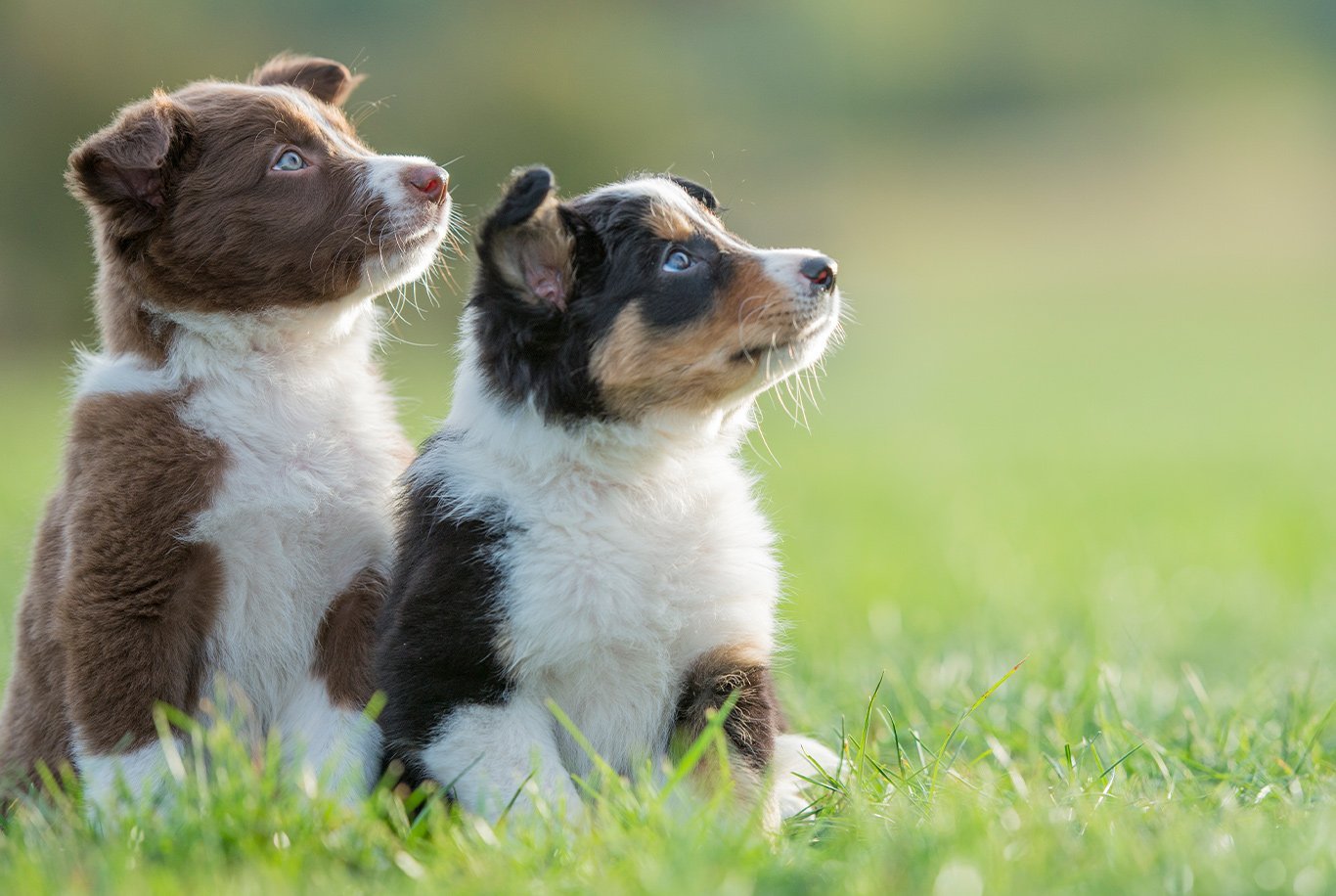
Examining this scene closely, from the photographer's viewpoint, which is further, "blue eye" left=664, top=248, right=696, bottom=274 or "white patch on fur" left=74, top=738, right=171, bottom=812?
"blue eye" left=664, top=248, right=696, bottom=274

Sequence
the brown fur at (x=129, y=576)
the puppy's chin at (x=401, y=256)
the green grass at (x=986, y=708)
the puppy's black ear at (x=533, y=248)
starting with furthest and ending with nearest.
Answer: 1. the puppy's chin at (x=401, y=256)
2. the puppy's black ear at (x=533, y=248)
3. the brown fur at (x=129, y=576)
4. the green grass at (x=986, y=708)

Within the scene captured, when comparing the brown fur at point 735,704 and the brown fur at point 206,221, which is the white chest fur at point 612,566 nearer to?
the brown fur at point 735,704

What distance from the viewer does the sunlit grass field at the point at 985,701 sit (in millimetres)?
2781

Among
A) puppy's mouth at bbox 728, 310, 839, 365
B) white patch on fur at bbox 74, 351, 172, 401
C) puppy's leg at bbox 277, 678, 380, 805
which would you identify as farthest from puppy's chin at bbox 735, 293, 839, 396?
white patch on fur at bbox 74, 351, 172, 401

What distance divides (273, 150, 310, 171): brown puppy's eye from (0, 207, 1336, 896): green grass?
2.78 ft

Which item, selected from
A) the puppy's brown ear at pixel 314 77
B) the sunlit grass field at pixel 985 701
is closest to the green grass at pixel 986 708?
the sunlit grass field at pixel 985 701

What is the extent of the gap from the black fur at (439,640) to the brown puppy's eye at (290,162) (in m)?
1.13

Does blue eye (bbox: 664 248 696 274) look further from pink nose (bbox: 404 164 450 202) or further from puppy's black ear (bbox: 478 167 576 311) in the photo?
pink nose (bbox: 404 164 450 202)

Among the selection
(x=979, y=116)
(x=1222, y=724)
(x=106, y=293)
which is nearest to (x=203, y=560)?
(x=106, y=293)

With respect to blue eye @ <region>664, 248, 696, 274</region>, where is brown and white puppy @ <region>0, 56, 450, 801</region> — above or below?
below

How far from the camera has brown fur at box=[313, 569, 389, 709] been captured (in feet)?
12.1

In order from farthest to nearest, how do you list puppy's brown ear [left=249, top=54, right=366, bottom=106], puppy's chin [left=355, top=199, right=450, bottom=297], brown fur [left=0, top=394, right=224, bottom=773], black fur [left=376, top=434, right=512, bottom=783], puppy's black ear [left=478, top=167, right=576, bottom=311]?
puppy's brown ear [left=249, top=54, right=366, bottom=106], puppy's chin [left=355, top=199, right=450, bottom=297], puppy's black ear [left=478, top=167, right=576, bottom=311], brown fur [left=0, top=394, right=224, bottom=773], black fur [left=376, top=434, right=512, bottom=783]

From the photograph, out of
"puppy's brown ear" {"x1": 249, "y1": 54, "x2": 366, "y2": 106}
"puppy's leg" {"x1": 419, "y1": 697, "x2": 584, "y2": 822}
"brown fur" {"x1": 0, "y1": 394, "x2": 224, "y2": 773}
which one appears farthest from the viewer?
"puppy's brown ear" {"x1": 249, "y1": 54, "x2": 366, "y2": 106}

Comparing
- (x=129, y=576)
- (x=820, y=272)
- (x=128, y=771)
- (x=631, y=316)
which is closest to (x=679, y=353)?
(x=631, y=316)
